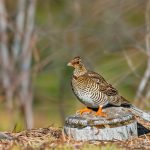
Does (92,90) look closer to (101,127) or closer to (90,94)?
(90,94)

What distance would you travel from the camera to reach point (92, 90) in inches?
327

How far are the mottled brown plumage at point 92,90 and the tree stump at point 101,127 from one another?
60 cm

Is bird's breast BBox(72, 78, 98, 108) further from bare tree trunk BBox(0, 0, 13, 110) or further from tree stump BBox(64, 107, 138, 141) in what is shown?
bare tree trunk BBox(0, 0, 13, 110)

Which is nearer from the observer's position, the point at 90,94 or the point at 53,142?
the point at 53,142

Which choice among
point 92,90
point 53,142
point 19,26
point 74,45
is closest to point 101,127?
point 53,142

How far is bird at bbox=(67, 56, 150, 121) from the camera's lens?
820cm

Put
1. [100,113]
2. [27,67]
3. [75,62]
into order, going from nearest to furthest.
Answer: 1. [100,113]
2. [75,62]
3. [27,67]

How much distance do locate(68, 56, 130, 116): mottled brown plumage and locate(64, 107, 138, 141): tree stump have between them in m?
0.60

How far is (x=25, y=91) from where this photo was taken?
14.6 metres

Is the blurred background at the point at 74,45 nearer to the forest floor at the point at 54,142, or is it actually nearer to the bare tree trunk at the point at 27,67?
the bare tree trunk at the point at 27,67

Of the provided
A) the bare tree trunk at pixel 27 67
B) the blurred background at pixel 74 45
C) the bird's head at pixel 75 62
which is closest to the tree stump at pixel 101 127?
the bird's head at pixel 75 62

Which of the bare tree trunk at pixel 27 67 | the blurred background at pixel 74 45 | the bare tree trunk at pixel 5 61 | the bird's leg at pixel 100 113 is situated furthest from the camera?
the bare tree trunk at pixel 5 61

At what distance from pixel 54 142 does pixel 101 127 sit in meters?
0.54

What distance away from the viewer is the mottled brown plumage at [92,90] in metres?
8.20
